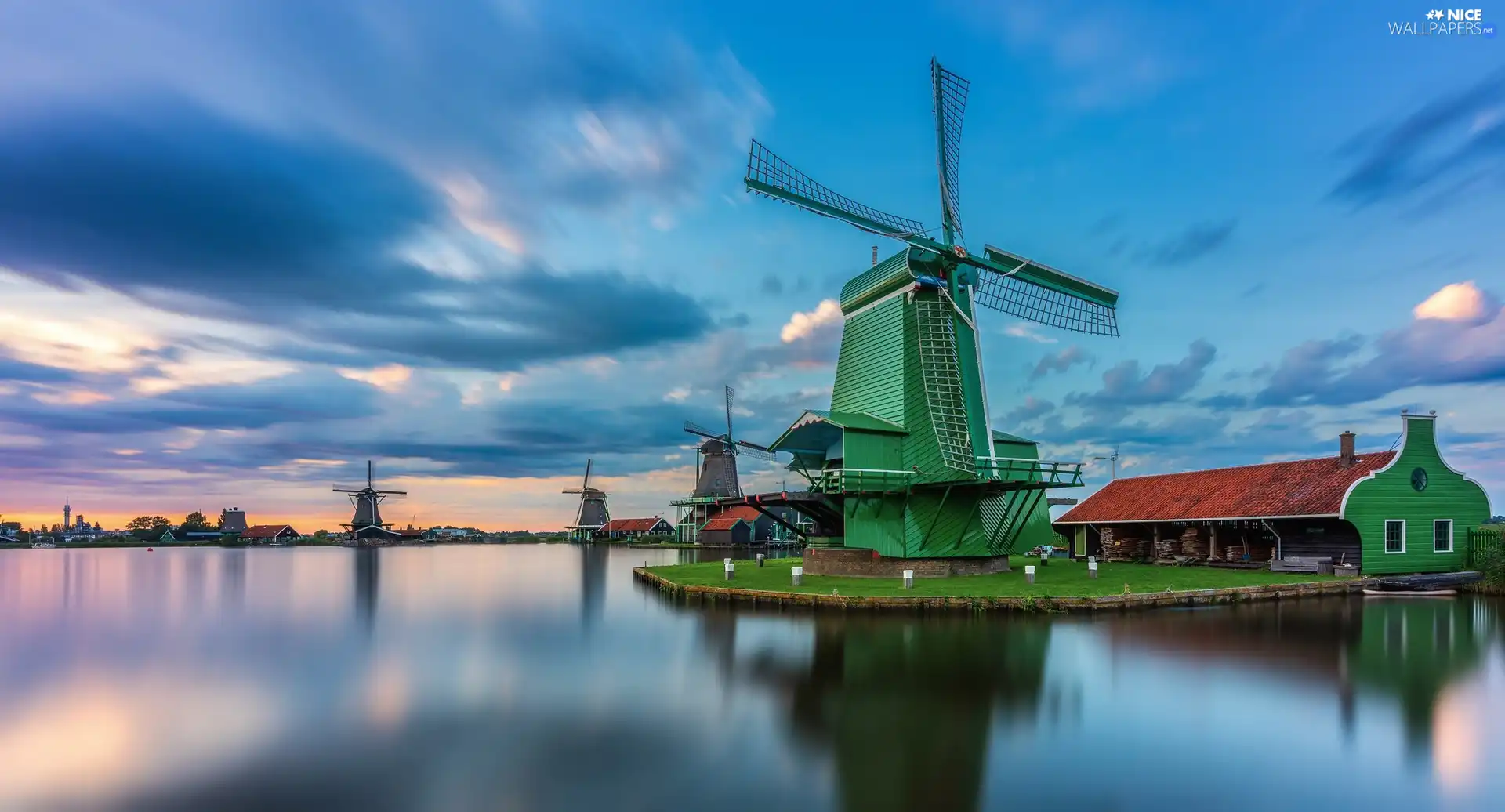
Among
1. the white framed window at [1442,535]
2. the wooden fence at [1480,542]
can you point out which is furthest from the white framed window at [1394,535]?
the wooden fence at [1480,542]

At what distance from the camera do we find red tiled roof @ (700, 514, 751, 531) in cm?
6881

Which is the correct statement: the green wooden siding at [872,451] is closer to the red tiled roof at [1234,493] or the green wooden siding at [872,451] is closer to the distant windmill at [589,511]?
the red tiled roof at [1234,493]

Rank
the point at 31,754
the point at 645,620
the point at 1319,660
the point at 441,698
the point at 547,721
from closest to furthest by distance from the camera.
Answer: the point at 31,754
the point at 547,721
the point at 441,698
the point at 1319,660
the point at 645,620

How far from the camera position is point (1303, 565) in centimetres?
2344

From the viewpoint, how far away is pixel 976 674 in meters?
11.5

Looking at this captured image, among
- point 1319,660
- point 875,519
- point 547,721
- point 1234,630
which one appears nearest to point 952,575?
point 875,519

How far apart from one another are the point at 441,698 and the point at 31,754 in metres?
4.65

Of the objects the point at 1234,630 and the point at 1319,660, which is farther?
the point at 1234,630

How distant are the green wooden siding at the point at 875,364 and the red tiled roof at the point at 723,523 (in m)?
43.3

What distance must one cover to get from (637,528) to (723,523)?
66.8ft

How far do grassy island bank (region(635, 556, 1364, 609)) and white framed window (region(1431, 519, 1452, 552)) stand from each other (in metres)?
4.01

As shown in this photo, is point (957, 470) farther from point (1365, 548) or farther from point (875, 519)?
point (1365, 548)

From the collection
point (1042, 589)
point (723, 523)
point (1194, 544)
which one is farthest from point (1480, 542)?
point (723, 523)

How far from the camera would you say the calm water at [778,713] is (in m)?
7.22
